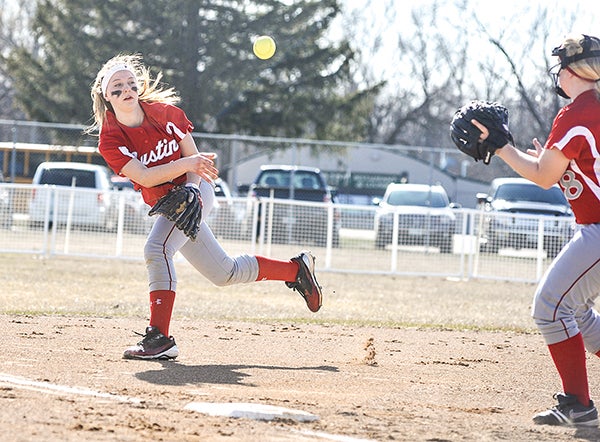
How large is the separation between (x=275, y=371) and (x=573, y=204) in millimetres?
2183

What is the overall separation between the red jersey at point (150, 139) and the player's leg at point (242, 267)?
43 cm

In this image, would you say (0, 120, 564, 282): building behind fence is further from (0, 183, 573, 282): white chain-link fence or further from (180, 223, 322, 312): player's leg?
(180, 223, 322, 312): player's leg

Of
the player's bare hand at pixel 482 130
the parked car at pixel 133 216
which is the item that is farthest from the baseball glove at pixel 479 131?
the parked car at pixel 133 216

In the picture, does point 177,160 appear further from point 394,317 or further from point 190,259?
point 394,317

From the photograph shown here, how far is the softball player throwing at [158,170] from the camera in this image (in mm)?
6637

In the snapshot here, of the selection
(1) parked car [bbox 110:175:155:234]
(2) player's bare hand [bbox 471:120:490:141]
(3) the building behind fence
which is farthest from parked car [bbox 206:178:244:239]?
(2) player's bare hand [bbox 471:120:490:141]

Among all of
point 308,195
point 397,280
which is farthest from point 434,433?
point 308,195

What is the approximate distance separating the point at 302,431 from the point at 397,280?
1263 centimetres

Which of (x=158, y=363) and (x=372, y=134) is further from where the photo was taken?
(x=372, y=134)

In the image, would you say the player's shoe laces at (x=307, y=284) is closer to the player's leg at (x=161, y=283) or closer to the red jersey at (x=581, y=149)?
the player's leg at (x=161, y=283)

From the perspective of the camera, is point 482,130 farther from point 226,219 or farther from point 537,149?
point 226,219

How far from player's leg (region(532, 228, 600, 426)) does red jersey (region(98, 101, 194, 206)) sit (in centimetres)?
Answer: 269

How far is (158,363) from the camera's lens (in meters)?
6.58

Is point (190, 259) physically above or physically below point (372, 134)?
below
